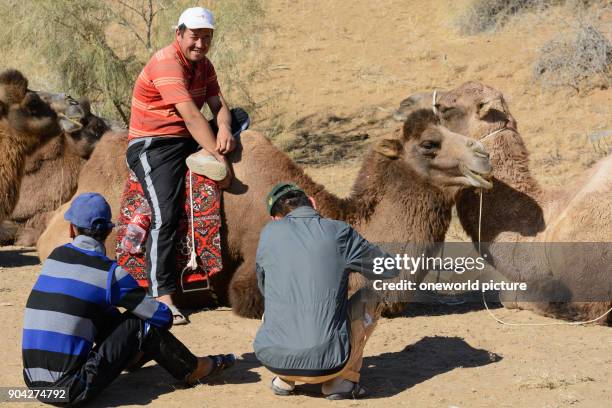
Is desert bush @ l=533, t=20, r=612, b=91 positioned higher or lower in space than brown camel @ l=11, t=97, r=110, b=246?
higher

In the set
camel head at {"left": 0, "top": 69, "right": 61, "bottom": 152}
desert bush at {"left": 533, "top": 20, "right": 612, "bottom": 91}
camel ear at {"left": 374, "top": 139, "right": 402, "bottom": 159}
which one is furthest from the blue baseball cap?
desert bush at {"left": 533, "top": 20, "right": 612, "bottom": 91}

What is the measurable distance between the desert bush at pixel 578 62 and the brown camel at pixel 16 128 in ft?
34.3

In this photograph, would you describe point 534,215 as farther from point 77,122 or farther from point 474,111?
point 77,122

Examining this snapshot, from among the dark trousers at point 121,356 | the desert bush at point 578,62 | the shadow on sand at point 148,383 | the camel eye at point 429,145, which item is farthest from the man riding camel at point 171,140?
the desert bush at point 578,62

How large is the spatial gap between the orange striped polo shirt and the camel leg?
1216 millimetres

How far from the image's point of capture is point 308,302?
18.5ft

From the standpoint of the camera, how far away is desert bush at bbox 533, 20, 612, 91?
1730cm

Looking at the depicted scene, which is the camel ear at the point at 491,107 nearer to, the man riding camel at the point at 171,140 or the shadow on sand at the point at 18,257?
the man riding camel at the point at 171,140

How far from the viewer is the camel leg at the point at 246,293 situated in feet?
25.6

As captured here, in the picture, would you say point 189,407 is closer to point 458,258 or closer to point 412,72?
point 458,258

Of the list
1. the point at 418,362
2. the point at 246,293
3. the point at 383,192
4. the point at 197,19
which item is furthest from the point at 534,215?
the point at 197,19

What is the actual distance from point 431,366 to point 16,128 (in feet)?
17.0

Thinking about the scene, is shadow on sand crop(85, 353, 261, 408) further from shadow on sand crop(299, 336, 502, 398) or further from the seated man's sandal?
the seated man's sandal

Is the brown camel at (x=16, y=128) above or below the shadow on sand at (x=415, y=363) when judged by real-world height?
above
